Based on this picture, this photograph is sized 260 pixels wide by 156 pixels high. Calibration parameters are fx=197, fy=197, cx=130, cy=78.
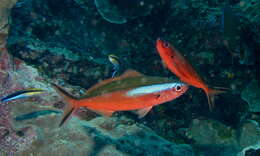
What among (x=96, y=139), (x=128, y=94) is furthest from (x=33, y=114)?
(x=128, y=94)

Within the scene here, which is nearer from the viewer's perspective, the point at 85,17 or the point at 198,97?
the point at 198,97

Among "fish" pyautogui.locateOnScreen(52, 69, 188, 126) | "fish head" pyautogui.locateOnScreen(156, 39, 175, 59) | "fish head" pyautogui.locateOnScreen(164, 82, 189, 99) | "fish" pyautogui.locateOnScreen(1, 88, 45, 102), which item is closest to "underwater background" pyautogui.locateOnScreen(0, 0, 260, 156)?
"fish" pyautogui.locateOnScreen(1, 88, 45, 102)

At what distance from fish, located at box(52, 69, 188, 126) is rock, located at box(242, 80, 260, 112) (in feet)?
10.2

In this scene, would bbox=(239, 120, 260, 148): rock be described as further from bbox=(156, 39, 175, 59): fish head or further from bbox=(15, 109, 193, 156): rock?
bbox=(156, 39, 175, 59): fish head

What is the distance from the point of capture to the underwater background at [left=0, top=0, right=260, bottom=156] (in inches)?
132

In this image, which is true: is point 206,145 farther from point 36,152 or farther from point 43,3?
point 43,3

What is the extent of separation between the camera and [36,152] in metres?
3.07

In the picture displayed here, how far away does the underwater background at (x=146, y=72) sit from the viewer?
3.36 metres

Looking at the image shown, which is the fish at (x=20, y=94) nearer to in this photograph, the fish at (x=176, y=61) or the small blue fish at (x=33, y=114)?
the small blue fish at (x=33, y=114)

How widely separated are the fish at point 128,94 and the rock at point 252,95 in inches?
123

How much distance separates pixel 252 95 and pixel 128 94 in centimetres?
372

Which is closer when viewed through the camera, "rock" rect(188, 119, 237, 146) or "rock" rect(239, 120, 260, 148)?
"rock" rect(239, 120, 260, 148)

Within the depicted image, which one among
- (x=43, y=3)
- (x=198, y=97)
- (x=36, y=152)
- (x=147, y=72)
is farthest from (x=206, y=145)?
(x=43, y=3)

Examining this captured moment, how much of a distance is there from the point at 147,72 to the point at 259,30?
262 centimetres
